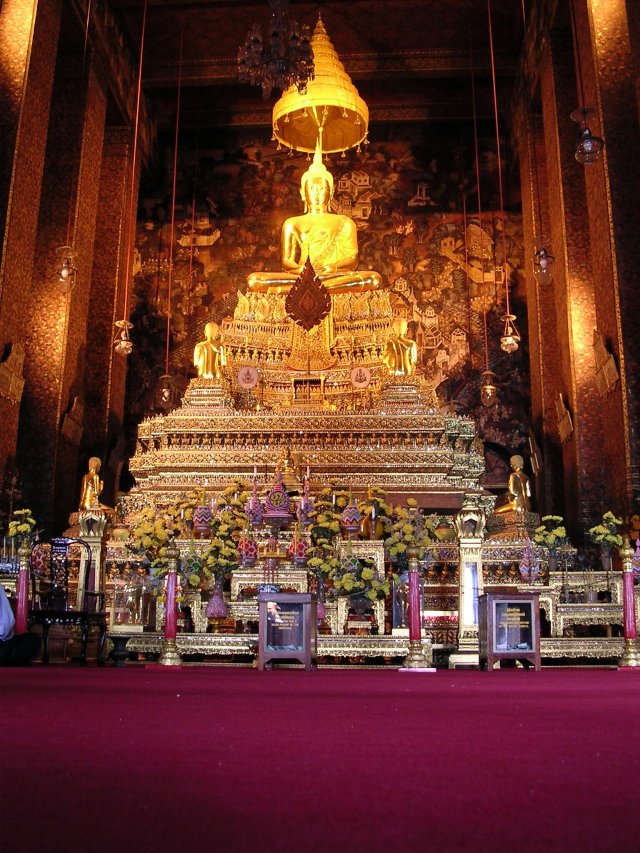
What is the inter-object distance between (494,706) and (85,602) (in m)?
4.01

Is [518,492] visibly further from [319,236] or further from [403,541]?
[319,236]

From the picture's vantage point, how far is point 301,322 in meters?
10.4

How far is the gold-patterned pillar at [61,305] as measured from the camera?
980 centimetres

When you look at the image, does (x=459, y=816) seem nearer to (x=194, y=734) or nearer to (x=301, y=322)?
(x=194, y=734)

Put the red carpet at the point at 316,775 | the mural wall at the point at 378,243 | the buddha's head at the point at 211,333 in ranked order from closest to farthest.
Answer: the red carpet at the point at 316,775
the buddha's head at the point at 211,333
the mural wall at the point at 378,243

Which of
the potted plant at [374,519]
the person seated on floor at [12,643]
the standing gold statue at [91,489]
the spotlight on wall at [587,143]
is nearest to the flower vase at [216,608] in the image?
the potted plant at [374,519]

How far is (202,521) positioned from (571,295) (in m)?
5.51

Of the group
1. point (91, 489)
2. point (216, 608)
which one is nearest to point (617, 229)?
point (216, 608)

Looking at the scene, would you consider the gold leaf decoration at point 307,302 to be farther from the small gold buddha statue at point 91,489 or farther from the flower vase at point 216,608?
the flower vase at point 216,608

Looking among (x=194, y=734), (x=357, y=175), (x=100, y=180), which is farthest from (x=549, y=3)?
(x=194, y=734)

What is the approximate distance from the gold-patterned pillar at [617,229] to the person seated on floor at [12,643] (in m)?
4.78

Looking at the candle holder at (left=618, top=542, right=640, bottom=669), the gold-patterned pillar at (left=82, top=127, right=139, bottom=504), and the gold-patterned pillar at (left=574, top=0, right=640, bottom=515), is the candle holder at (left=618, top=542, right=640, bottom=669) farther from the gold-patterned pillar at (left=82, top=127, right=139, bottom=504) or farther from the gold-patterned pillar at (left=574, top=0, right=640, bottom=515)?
the gold-patterned pillar at (left=82, top=127, right=139, bottom=504)

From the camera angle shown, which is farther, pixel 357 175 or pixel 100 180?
pixel 357 175

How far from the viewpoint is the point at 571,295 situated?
400 inches
